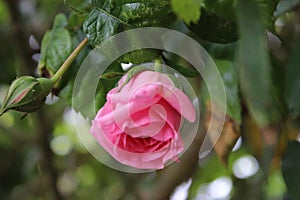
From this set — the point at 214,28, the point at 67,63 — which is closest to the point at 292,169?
the point at 214,28

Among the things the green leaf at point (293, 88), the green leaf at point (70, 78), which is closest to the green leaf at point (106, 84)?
the green leaf at point (70, 78)

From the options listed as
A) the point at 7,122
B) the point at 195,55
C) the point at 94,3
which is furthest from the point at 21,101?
the point at 7,122

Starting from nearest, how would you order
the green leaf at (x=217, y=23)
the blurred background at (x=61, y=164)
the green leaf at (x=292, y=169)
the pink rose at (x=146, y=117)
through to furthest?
1. the pink rose at (x=146, y=117)
2. the green leaf at (x=217, y=23)
3. the green leaf at (x=292, y=169)
4. the blurred background at (x=61, y=164)

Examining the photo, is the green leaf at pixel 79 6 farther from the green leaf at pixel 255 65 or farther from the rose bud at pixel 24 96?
the green leaf at pixel 255 65

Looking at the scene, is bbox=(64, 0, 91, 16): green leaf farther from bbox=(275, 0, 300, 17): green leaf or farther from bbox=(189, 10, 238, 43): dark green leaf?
bbox=(275, 0, 300, 17): green leaf

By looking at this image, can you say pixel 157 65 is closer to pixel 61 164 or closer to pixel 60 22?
pixel 60 22

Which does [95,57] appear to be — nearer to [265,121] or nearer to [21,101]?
[21,101]
